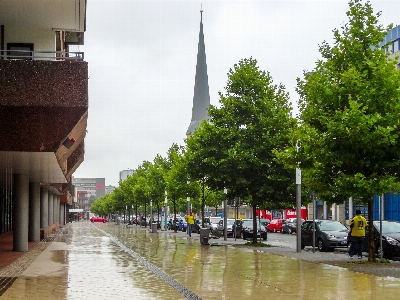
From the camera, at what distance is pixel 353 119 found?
20.0 meters

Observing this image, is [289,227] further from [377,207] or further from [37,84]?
[37,84]

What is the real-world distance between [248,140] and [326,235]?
615cm

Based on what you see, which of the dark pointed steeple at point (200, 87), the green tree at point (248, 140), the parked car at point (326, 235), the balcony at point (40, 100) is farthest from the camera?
the dark pointed steeple at point (200, 87)

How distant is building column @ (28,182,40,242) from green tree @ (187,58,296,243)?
842 centimetres

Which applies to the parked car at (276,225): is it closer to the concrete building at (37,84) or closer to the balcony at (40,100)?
the concrete building at (37,84)

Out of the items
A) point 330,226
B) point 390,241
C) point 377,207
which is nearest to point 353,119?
point 390,241

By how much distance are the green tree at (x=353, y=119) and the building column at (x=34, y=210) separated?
18404mm

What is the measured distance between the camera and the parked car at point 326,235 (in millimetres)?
29780

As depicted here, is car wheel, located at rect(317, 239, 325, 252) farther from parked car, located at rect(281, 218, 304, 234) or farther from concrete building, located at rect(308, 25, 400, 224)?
parked car, located at rect(281, 218, 304, 234)

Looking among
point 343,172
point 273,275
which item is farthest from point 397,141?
point 273,275

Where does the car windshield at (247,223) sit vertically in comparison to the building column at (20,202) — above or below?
below

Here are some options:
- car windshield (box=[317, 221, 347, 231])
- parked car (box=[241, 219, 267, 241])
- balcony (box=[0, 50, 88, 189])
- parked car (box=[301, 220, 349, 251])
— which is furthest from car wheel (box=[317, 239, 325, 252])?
→ balcony (box=[0, 50, 88, 189])

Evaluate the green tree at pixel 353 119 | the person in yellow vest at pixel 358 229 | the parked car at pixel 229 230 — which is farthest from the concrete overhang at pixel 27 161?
the parked car at pixel 229 230

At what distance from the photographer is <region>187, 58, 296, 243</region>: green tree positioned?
32875 mm
